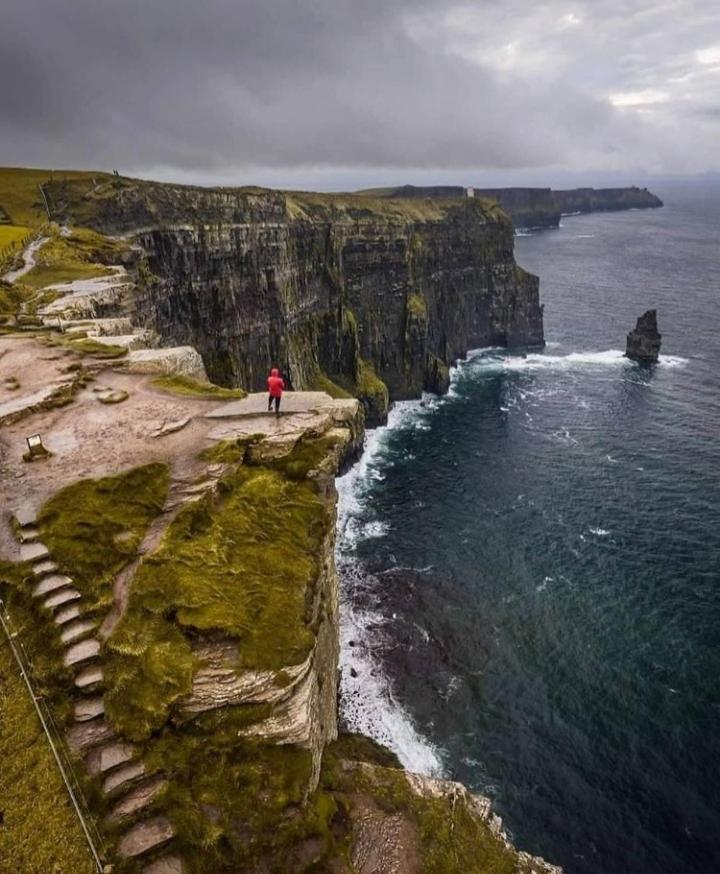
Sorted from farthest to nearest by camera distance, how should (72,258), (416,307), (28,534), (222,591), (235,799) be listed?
(416,307) < (72,258) < (28,534) < (222,591) < (235,799)

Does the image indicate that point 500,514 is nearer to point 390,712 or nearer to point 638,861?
point 390,712

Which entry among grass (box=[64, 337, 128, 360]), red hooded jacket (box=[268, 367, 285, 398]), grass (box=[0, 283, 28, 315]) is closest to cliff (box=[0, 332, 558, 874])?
red hooded jacket (box=[268, 367, 285, 398])

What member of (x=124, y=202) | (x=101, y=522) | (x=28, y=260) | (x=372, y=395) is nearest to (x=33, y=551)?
(x=101, y=522)

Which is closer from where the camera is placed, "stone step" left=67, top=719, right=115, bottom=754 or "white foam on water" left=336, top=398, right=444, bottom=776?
"stone step" left=67, top=719, right=115, bottom=754

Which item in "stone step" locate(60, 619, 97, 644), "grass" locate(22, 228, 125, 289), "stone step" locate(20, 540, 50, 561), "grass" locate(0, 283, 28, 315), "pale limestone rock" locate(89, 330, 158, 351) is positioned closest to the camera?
"stone step" locate(60, 619, 97, 644)

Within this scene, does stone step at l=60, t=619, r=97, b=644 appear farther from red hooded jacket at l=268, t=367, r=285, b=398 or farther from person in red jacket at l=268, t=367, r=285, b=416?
red hooded jacket at l=268, t=367, r=285, b=398

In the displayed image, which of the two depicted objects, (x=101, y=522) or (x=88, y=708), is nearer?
(x=88, y=708)

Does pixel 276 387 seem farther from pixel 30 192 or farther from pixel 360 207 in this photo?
pixel 360 207
